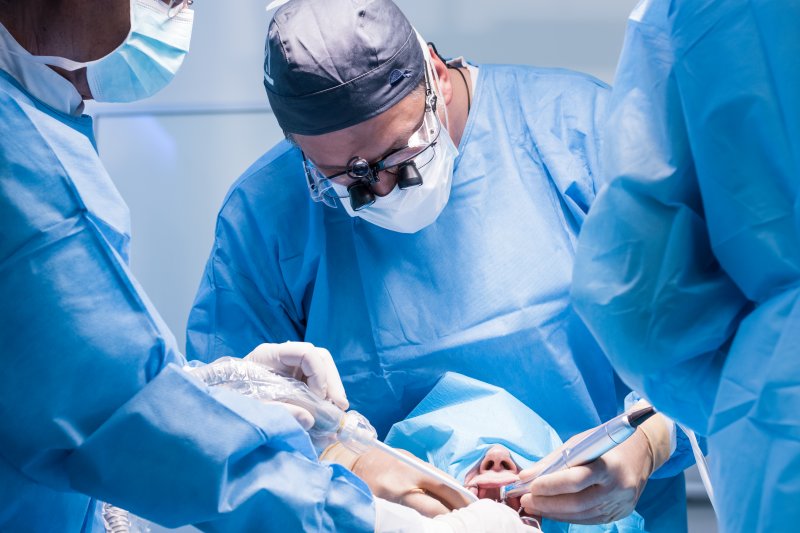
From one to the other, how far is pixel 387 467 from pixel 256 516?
0.59 m

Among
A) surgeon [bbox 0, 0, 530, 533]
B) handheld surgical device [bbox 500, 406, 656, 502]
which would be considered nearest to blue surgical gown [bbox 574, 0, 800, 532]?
handheld surgical device [bbox 500, 406, 656, 502]

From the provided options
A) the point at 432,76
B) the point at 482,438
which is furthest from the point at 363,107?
the point at 482,438

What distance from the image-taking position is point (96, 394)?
1.12 meters

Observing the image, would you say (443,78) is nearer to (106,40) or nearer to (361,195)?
(361,195)

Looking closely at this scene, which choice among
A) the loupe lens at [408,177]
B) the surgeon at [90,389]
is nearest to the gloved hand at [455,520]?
the surgeon at [90,389]

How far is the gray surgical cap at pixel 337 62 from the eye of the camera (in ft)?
5.78

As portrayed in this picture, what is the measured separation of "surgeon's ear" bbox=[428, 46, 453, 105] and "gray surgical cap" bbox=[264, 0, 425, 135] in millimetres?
168

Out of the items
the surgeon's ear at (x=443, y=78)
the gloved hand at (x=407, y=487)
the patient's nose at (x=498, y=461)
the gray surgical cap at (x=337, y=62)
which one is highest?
the gray surgical cap at (x=337, y=62)

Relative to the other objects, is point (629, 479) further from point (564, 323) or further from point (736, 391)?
point (736, 391)

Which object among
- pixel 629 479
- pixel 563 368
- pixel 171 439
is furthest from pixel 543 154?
pixel 171 439

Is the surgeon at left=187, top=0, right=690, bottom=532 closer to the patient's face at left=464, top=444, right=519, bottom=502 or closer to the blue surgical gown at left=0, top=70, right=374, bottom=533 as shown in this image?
the patient's face at left=464, top=444, right=519, bottom=502

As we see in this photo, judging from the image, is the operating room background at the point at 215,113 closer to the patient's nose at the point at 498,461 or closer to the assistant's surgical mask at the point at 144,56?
the assistant's surgical mask at the point at 144,56

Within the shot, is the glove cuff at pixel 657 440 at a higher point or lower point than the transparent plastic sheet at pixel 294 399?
lower

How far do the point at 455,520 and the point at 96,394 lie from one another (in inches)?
23.9
